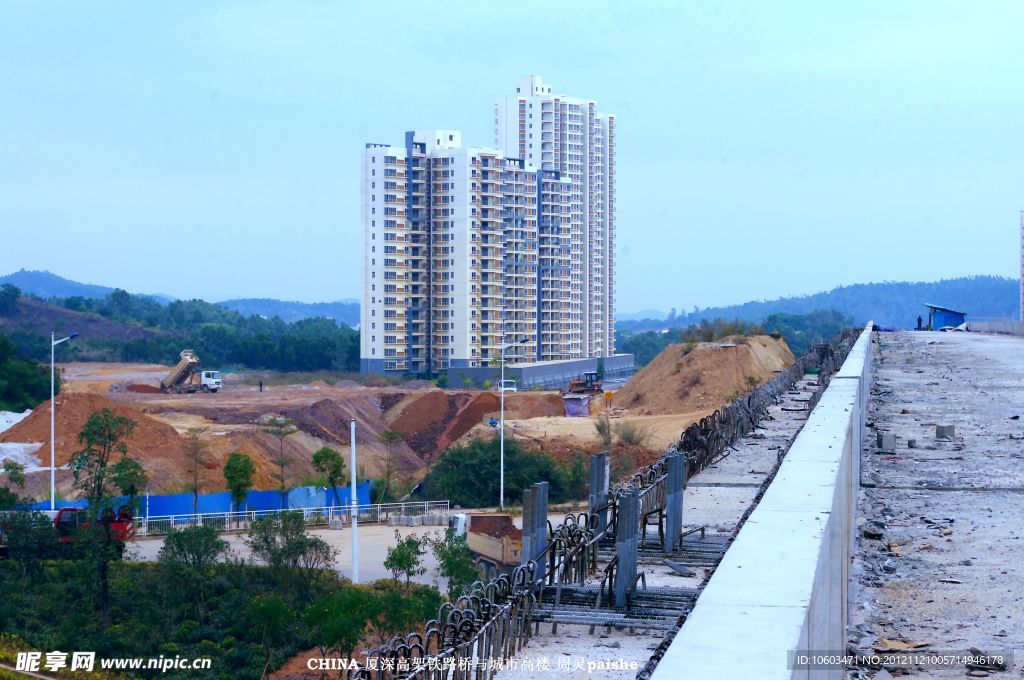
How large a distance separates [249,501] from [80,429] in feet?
33.0

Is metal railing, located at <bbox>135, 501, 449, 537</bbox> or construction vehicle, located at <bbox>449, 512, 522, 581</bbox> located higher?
construction vehicle, located at <bbox>449, 512, 522, 581</bbox>

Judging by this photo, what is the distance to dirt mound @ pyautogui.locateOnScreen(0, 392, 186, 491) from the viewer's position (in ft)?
136

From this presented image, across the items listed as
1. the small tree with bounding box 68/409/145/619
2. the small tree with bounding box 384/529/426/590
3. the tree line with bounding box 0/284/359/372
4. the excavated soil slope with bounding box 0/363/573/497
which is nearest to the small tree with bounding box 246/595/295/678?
the small tree with bounding box 384/529/426/590

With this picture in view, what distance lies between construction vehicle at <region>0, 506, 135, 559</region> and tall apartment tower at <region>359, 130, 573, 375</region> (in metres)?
47.0

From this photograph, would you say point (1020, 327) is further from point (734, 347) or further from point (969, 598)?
point (969, 598)

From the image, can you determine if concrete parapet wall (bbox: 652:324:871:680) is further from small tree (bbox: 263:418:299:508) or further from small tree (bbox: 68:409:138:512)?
small tree (bbox: 263:418:299:508)

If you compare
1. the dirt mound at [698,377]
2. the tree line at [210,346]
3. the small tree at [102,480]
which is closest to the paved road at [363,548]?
the small tree at [102,480]

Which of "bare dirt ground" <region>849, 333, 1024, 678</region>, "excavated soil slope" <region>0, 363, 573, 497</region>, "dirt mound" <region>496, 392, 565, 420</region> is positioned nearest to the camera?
"bare dirt ground" <region>849, 333, 1024, 678</region>

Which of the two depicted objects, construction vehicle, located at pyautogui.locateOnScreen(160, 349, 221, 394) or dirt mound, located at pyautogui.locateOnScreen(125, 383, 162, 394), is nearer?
dirt mound, located at pyautogui.locateOnScreen(125, 383, 162, 394)

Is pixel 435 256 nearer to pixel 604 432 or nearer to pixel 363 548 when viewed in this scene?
pixel 604 432

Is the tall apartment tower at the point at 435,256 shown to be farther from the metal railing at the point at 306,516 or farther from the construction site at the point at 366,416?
the metal railing at the point at 306,516

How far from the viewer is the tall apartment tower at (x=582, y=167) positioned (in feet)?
302

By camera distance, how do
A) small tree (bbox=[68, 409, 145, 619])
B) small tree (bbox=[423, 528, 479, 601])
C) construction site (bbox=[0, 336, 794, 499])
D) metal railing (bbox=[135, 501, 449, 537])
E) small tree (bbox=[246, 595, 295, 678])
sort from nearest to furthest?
small tree (bbox=[246, 595, 295, 678])
small tree (bbox=[423, 528, 479, 601])
small tree (bbox=[68, 409, 145, 619])
metal railing (bbox=[135, 501, 449, 537])
construction site (bbox=[0, 336, 794, 499])

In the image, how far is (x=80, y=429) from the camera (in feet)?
143
